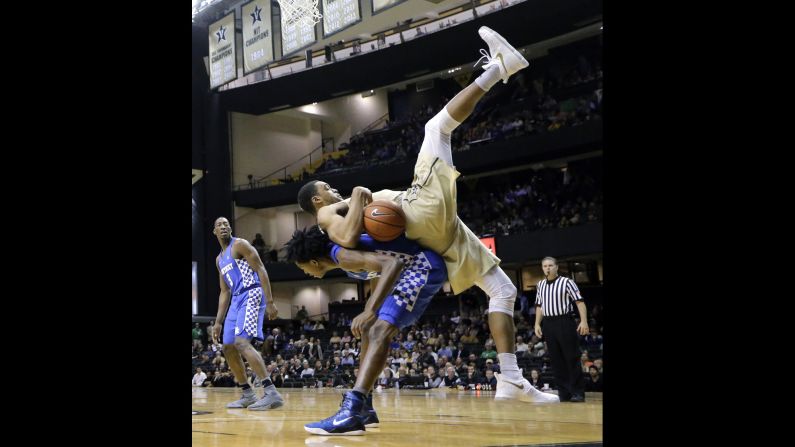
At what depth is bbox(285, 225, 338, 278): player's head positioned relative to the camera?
3855mm

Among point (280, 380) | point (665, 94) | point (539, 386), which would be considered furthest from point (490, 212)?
point (665, 94)

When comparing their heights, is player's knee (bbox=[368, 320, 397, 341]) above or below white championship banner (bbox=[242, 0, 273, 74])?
below

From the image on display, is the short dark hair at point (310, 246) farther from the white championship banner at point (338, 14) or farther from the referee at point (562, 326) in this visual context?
the white championship banner at point (338, 14)

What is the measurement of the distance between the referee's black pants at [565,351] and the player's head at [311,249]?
4.21 m

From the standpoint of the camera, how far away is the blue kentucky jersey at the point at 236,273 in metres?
6.78

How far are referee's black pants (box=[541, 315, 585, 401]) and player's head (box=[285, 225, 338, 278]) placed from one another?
4.21 metres

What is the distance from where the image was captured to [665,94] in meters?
2.13

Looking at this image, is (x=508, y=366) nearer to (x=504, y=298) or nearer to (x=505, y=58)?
(x=504, y=298)

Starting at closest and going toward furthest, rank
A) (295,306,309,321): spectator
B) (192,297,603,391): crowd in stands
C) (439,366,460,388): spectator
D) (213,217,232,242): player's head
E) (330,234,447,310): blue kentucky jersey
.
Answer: (330,234,447,310): blue kentucky jersey < (213,217,232,242): player's head < (192,297,603,391): crowd in stands < (439,366,460,388): spectator < (295,306,309,321): spectator

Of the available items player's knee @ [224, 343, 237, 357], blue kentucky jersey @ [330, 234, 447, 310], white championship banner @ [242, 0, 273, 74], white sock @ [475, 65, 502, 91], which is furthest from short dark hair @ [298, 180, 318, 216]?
white championship banner @ [242, 0, 273, 74]

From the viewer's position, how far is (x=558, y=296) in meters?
7.66

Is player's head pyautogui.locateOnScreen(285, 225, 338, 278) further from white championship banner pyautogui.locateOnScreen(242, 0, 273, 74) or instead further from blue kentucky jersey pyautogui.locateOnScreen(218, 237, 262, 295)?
white championship banner pyautogui.locateOnScreen(242, 0, 273, 74)

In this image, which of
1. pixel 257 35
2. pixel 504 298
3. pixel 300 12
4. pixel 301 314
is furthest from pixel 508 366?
pixel 301 314
